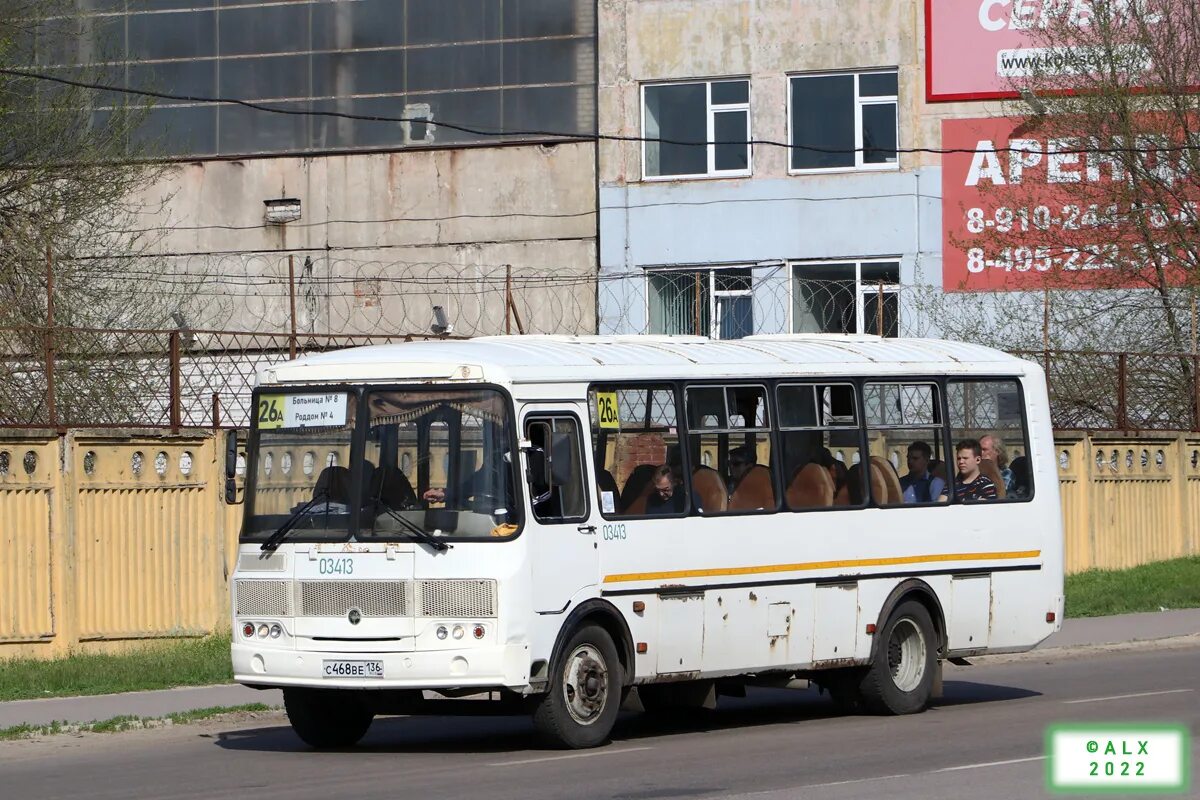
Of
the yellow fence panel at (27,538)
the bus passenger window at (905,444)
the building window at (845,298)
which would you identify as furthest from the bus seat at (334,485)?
the building window at (845,298)

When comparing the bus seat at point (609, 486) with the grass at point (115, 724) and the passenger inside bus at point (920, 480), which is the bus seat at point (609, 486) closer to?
the passenger inside bus at point (920, 480)

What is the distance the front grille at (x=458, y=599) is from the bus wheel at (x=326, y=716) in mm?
1195

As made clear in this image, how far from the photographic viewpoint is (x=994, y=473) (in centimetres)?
1683

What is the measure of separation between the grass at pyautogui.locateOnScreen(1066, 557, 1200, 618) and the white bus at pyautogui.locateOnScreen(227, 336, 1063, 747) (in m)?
8.21

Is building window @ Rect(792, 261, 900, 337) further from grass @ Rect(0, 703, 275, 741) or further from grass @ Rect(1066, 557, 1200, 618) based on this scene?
grass @ Rect(0, 703, 275, 741)

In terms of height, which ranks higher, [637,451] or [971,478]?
[637,451]

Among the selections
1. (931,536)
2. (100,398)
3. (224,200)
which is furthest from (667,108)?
(931,536)

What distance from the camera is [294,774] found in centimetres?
1248

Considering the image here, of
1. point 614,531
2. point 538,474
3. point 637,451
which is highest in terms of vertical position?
point 637,451

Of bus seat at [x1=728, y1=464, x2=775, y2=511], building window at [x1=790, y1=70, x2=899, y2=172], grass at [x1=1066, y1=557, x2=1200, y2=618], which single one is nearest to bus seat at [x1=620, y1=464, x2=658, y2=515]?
bus seat at [x1=728, y1=464, x2=775, y2=511]

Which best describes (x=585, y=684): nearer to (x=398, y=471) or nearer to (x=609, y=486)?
(x=609, y=486)

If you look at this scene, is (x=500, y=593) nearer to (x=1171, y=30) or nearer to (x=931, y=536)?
(x=931, y=536)

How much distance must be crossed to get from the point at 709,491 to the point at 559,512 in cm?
158

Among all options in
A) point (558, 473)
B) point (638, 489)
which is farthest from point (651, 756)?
point (638, 489)
